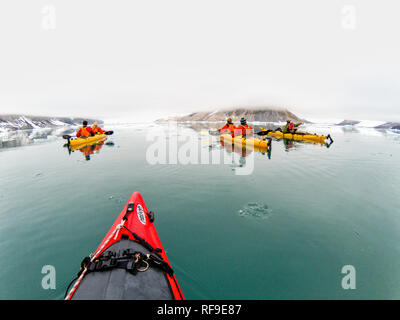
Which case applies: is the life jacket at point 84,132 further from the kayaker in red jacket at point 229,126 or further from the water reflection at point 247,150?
the water reflection at point 247,150

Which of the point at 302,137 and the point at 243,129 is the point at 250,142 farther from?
the point at 302,137

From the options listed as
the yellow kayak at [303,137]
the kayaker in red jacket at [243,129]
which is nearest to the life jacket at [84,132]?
the kayaker in red jacket at [243,129]

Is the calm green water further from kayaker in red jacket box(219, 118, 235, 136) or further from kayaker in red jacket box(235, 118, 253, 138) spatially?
kayaker in red jacket box(219, 118, 235, 136)

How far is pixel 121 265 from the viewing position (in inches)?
109

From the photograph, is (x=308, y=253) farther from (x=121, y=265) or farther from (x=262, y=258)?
(x=121, y=265)

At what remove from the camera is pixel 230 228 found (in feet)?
19.2

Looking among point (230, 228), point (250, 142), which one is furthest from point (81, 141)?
point (230, 228)

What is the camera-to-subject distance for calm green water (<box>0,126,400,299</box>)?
13.0ft

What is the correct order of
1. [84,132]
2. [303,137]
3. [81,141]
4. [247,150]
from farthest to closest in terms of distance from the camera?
[303,137], [84,132], [81,141], [247,150]

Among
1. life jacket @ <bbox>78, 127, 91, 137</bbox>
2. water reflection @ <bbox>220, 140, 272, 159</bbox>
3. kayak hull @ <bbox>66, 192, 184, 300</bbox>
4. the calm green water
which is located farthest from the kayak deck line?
kayak hull @ <bbox>66, 192, 184, 300</bbox>

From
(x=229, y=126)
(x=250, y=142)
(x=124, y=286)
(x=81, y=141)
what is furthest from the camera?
(x=229, y=126)
